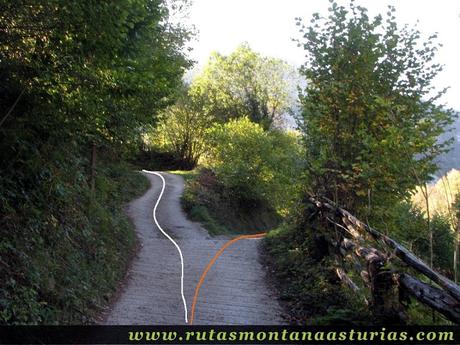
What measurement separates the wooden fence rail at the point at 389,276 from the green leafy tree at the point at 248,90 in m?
30.9

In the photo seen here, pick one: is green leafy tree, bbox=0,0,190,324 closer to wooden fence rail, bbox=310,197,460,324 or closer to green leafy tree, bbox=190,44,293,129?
wooden fence rail, bbox=310,197,460,324

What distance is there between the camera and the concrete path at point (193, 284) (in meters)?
7.30

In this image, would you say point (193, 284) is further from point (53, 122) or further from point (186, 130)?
point (186, 130)

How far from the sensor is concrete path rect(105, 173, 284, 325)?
24.0ft

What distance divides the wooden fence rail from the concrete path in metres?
1.65

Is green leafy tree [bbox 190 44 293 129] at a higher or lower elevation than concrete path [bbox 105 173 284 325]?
higher

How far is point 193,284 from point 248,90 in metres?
31.0

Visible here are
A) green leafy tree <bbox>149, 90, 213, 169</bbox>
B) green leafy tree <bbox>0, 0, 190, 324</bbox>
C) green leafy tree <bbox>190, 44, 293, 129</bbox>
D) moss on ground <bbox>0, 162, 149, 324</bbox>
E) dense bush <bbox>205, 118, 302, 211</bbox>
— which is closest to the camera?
green leafy tree <bbox>0, 0, 190, 324</bbox>

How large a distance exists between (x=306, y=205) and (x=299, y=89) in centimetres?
296

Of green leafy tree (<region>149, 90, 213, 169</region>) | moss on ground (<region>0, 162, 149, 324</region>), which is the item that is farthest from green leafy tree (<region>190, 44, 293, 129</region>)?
moss on ground (<region>0, 162, 149, 324</region>)

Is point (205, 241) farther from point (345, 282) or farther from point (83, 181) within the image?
point (345, 282)

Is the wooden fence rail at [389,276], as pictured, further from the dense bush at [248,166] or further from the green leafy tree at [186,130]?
the green leafy tree at [186,130]

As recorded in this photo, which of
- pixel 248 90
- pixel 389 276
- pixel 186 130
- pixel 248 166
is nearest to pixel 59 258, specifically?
pixel 389 276

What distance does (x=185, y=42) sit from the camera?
1004 inches
